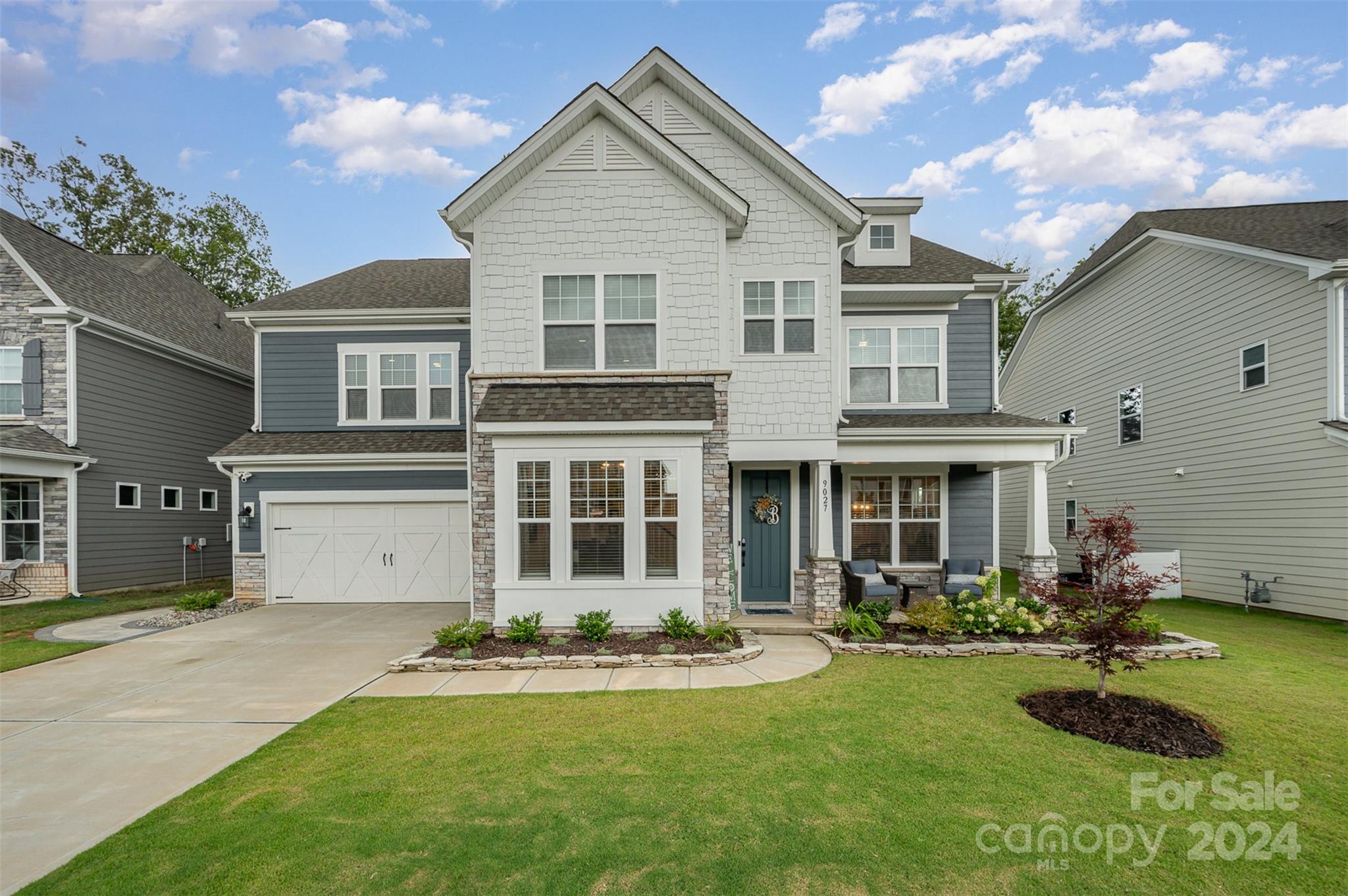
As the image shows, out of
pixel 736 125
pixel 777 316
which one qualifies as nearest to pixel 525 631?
pixel 777 316

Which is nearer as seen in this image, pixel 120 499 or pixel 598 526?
pixel 598 526

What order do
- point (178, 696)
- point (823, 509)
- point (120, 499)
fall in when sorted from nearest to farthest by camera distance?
point (178, 696) < point (823, 509) < point (120, 499)

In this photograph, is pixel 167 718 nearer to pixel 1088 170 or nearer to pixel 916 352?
pixel 916 352

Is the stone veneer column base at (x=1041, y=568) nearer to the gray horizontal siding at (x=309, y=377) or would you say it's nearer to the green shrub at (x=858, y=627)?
the green shrub at (x=858, y=627)

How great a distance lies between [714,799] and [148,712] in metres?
5.82

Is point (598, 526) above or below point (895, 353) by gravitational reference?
below

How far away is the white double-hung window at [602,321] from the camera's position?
8719mm

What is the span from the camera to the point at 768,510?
1002 centimetres

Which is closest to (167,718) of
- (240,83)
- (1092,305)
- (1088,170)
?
(1092,305)

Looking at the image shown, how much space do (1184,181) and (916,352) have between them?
92.7ft

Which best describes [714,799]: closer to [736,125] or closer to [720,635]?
[720,635]

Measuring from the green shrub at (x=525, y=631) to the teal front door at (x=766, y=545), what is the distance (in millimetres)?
3916

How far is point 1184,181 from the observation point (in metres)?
27.1

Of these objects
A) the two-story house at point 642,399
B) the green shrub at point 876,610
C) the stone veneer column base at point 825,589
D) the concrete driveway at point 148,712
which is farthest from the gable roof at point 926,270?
the concrete driveway at point 148,712
